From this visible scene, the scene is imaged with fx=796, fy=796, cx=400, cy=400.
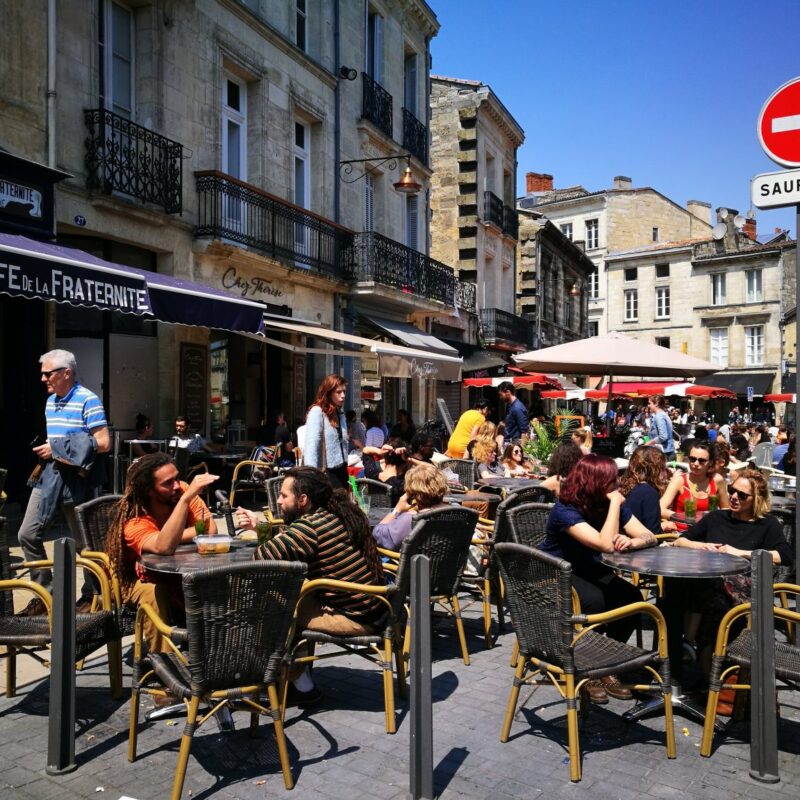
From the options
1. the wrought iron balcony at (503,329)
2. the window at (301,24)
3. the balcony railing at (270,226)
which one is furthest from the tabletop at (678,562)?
the wrought iron balcony at (503,329)

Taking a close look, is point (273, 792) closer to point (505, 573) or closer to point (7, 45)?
point (505, 573)

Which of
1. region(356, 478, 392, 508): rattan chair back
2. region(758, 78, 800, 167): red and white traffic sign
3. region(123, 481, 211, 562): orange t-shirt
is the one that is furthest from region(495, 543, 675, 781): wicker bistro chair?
region(356, 478, 392, 508): rattan chair back

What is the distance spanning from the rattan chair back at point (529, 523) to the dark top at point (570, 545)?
2.45 feet

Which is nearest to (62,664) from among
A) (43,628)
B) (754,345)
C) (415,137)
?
(43,628)

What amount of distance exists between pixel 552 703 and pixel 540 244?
103 feet

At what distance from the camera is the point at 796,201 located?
433 centimetres

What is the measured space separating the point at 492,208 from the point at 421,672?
25559mm

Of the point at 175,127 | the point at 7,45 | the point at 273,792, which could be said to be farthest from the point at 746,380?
the point at 273,792

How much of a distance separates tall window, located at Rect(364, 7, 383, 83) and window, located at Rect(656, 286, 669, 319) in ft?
118

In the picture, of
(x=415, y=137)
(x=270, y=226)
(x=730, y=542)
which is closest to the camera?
(x=730, y=542)

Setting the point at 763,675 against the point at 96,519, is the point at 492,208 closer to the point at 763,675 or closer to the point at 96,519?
the point at 96,519

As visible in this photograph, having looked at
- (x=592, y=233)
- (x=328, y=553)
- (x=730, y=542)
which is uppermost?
(x=592, y=233)

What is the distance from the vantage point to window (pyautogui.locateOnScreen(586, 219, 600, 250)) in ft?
175

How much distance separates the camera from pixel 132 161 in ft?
35.1
